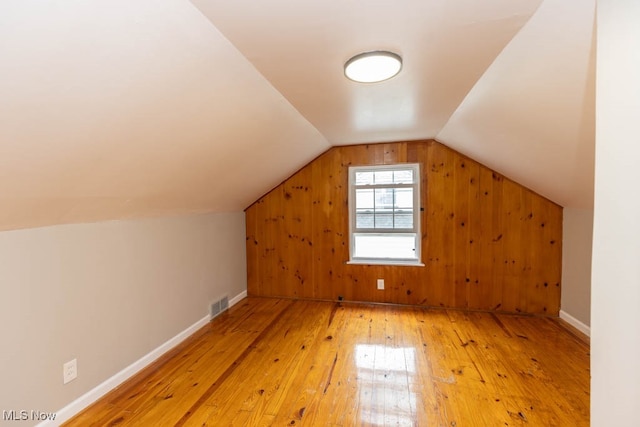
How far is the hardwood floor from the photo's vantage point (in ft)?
5.84

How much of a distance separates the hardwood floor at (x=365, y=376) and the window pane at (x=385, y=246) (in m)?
0.82

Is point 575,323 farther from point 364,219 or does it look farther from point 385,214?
point 364,219

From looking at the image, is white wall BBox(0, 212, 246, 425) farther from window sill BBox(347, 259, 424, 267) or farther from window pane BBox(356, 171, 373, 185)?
window pane BBox(356, 171, 373, 185)

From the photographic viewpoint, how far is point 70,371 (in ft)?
5.89

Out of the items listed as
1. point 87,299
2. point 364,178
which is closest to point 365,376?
point 87,299

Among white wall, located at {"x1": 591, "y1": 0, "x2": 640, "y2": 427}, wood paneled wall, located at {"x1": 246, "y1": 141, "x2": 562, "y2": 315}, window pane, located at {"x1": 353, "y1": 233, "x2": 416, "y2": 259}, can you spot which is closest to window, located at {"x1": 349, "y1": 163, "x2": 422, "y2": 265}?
window pane, located at {"x1": 353, "y1": 233, "x2": 416, "y2": 259}

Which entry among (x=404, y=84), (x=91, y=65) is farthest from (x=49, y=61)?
(x=404, y=84)

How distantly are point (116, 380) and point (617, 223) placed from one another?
9.61 feet

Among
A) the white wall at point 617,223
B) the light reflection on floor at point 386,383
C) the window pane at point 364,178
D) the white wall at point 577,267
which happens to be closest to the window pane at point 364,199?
the window pane at point 364,178

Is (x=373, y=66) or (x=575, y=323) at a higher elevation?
(x=373, y=66)

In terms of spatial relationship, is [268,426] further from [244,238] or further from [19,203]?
[244,238]

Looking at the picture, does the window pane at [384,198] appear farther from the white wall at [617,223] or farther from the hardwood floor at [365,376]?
the white wall at [617,223]

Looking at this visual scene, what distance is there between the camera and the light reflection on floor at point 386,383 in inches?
70.0

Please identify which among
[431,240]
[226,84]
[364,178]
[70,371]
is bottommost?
[70,371]
